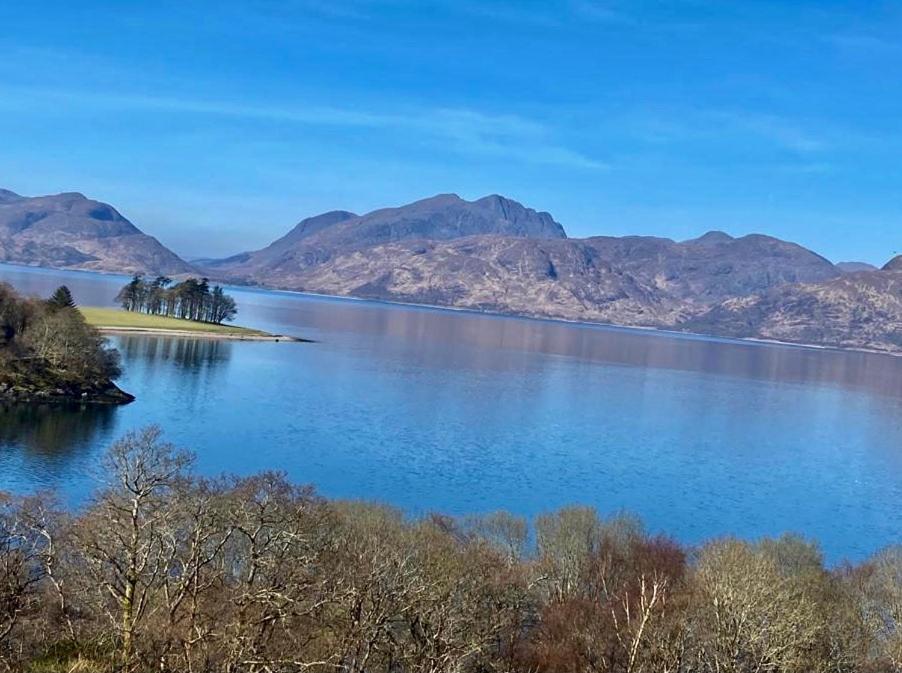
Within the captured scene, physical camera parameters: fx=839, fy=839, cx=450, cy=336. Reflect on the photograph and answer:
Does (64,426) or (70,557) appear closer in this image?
(70,557)

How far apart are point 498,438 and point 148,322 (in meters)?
65.9

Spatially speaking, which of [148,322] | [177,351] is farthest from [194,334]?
[177,351]

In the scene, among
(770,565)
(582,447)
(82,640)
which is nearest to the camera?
(82,640)

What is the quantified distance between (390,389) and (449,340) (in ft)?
252

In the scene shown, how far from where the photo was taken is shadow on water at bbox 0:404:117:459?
139 ft

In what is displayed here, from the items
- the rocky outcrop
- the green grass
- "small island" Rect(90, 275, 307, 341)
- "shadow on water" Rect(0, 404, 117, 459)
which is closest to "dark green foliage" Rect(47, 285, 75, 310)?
the rocky outcrop

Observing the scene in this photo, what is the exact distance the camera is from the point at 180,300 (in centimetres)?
12056

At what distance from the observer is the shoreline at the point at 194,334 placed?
96988 millimetres

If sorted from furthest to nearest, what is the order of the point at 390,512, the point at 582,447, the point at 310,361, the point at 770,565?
the point at 310,361
the point at 582,447
the point at 390,512
the point at 770,565

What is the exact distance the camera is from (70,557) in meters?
19.9

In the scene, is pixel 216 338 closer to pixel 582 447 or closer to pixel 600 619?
pixel 582 447

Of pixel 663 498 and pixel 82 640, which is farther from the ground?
pixel 82 640

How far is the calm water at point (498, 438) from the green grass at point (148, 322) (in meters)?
7.38

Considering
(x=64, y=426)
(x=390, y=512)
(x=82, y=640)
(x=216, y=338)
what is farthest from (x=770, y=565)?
(x=216, y=338)
